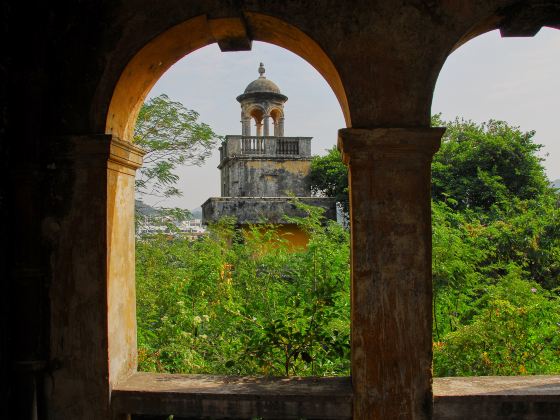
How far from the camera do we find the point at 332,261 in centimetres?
407

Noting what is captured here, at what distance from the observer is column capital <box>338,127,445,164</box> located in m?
2.55

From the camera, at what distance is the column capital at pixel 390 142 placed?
2.55 metres

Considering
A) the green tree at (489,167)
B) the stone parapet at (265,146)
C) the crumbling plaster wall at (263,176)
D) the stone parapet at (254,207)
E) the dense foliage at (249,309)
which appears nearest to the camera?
the dense foliage at (249,309)

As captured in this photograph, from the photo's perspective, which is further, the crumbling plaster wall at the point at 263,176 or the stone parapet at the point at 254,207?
the crumbling plaster wall at the point at 263,176

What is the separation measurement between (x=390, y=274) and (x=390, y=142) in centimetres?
75

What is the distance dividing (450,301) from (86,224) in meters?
3.07

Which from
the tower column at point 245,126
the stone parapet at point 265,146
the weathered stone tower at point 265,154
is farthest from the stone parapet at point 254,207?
the tower column at point 245,126

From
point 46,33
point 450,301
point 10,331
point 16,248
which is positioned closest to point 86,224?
point 16,248

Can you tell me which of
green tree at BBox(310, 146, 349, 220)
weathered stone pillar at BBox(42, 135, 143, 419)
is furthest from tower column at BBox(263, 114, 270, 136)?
weathered stone pillar at BBox(42, 135, 143, 419)

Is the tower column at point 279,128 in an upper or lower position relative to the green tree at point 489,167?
upper

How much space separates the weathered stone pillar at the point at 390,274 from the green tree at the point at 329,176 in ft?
58.7

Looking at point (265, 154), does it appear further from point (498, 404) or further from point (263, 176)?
point (498, 404)

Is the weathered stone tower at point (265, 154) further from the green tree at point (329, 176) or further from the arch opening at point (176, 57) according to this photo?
the arch opening at point (176, 57)

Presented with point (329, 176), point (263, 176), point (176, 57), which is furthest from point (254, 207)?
point (176, 57)
